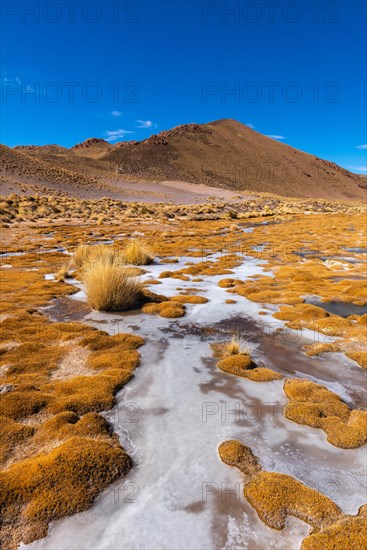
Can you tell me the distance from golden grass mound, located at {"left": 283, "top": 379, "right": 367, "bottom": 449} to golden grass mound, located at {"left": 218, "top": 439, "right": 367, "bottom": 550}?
100 cm

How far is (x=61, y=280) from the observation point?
37.7 feet

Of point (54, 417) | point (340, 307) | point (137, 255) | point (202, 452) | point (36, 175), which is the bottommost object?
point (202, 452)

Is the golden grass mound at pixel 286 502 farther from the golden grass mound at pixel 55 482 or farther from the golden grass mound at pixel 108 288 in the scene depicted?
the golden grass mound at pixel 108 288

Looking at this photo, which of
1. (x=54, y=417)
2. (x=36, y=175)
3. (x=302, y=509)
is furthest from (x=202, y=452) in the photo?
(x=36, y=175)

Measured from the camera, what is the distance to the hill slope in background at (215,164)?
132 metres

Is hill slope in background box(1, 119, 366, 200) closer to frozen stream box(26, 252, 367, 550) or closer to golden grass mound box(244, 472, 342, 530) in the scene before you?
frozen stream box(26, 252, 367, 550)

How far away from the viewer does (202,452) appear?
3.93 metres

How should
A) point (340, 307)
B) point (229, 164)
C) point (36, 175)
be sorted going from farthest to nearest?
point (229, 164) → point (36, 175) → point (340, 307)

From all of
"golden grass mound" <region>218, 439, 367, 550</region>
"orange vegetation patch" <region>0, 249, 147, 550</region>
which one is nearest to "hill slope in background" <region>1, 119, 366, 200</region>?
"orange vegetation patch" <region>0, 249, 147, 550</region>

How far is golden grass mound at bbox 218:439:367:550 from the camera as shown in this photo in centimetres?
283

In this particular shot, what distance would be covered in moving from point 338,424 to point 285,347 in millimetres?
2445

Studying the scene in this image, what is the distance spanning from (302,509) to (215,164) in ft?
542

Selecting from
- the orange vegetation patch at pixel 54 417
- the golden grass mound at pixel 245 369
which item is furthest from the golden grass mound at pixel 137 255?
the golden grass mound at pixel 245 369

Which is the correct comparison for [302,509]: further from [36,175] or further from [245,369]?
[36,175]
